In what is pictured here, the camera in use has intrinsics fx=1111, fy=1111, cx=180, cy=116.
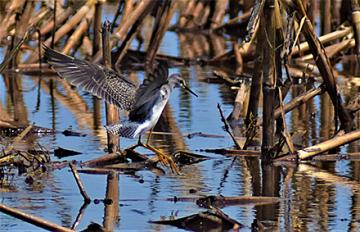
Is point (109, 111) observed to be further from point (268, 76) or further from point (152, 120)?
point (268, 76)

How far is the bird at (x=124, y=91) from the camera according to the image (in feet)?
23.3

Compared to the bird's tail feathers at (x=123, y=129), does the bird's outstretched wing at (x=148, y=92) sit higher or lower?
higher

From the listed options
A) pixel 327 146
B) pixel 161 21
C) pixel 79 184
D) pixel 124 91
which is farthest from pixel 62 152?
pixel 161 21

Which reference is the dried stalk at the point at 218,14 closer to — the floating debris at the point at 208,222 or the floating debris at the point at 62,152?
the floating debris at the point at 62,152

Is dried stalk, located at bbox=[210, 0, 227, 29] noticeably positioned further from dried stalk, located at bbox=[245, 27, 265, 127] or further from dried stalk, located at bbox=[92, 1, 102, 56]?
dried stalk, located at bbox=[245, 27, 265, 127]

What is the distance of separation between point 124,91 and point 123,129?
25cm

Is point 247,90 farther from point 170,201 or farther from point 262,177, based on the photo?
point 170,201

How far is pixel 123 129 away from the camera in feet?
23.5

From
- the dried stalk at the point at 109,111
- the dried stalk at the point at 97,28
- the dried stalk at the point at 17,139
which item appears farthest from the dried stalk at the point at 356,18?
the dried stalk at the point at 97,28

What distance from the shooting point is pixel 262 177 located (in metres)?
7.19

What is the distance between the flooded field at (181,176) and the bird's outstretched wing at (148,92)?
0.37 meters

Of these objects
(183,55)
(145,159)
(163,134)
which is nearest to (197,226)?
(145,159)

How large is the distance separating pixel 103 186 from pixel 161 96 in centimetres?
71

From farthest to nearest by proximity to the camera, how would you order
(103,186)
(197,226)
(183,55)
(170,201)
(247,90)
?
(183,55), (247,90), (103,186), (170,201), (197,226)
